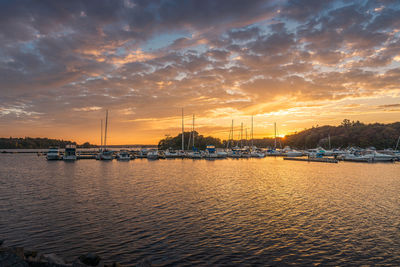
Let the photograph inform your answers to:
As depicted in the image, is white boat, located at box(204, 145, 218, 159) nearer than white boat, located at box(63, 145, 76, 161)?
No

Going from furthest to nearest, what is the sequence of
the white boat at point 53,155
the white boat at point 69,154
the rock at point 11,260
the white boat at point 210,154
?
the white boat at point 210,154
the white boat at point 53,155
the white boat at point 69,154
the rock at point 11,260

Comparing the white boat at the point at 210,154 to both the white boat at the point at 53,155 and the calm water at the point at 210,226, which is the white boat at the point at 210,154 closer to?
the white boat at the point at 53,155

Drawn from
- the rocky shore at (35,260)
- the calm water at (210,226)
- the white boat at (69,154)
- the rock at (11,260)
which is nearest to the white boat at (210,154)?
the white boat at (69,154)

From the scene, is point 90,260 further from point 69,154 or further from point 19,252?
point 69,154

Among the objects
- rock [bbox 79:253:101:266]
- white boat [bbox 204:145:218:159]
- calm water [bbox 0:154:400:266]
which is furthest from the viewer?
white boat [bbox 204:145:218:159]

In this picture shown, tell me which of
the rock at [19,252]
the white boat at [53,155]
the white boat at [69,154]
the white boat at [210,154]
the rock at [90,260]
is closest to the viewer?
the rock at [19,252]

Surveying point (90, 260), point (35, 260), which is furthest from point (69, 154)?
point (90, 260)

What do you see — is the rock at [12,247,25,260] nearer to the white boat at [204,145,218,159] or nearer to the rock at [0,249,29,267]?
the rock at [0,249,29,267]

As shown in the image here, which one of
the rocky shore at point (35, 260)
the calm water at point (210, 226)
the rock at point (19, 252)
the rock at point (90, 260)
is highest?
the rock at point (19, 252)

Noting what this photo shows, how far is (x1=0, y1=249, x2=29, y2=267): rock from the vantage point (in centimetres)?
1120

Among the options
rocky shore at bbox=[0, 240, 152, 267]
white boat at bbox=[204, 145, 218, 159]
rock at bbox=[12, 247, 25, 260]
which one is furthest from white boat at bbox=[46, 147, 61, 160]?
rock at bbox=[12, 247, 25, 260]

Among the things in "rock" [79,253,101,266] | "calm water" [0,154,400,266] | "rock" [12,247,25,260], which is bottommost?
"calm water" [0,154,400,266]

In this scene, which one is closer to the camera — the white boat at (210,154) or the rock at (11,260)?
the rock at (11,260)

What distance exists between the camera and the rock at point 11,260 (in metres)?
11.2
